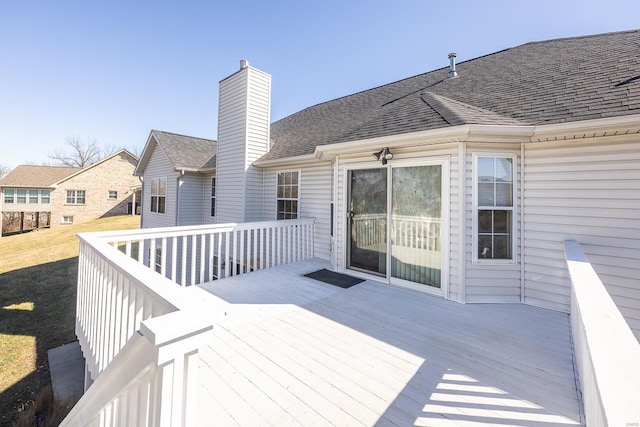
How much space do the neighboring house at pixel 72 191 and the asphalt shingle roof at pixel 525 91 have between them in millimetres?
26735

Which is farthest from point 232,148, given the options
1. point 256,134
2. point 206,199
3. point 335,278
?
point 335,278

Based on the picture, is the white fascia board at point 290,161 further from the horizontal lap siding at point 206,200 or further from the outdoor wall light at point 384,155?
the horizontal lap siding at point 206,200

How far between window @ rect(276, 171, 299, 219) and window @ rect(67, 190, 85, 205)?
28.1m

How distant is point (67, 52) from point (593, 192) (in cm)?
1474

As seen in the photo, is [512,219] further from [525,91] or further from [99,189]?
[99,189]

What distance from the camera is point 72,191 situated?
2586cm

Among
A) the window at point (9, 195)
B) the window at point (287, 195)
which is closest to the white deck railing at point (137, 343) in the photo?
the window at point (287, 195)

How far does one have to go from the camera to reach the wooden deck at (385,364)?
2068 mm

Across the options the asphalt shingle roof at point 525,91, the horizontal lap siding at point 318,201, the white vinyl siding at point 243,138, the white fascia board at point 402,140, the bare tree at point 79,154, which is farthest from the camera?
the bare tree at point 79,154

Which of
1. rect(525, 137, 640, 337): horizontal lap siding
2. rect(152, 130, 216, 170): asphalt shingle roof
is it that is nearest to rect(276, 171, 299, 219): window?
rect(152, 130, 216, 170): asphalt shingle roof

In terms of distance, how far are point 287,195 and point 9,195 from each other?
3319 cm

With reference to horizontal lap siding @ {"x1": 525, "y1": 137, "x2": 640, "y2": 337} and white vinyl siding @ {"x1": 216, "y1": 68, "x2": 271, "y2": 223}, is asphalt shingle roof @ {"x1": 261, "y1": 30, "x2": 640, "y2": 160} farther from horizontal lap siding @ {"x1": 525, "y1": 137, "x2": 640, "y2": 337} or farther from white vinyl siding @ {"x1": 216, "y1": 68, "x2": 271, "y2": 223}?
white vinyl siding @ {"x1": 216, "y1": 68, "x2": 271, "y2": 223}

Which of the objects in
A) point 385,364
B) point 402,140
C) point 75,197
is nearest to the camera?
point 385,364

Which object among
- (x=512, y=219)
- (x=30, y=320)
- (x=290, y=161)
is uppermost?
(x=290, y=161)
